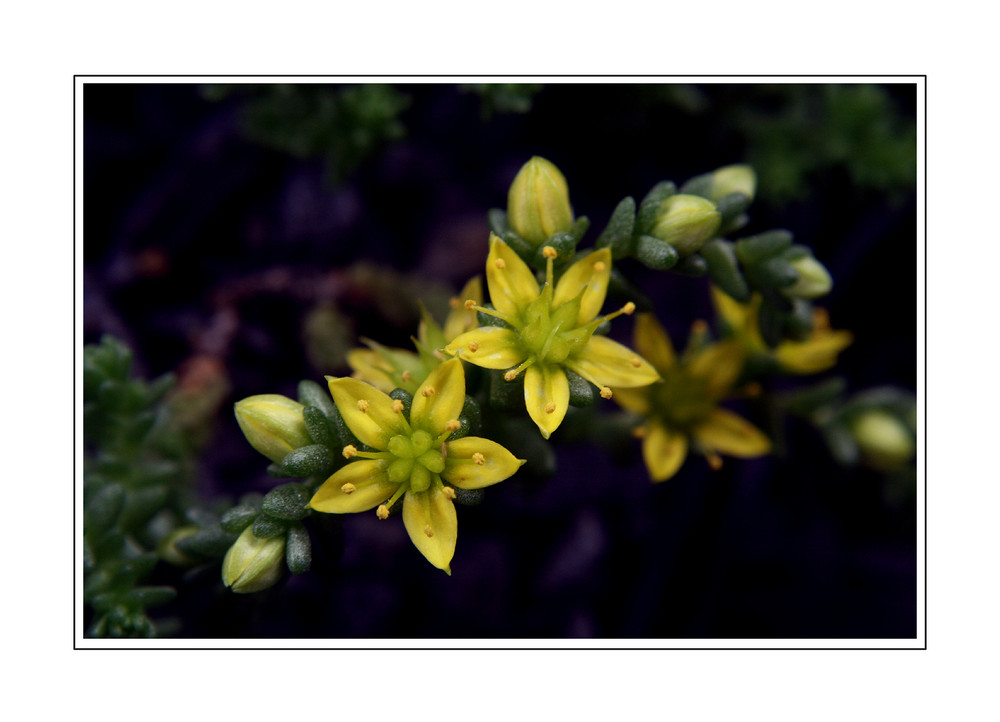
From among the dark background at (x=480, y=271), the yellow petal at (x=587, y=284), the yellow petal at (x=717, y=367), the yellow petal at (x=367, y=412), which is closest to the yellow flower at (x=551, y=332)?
the yellow petal at (x=587, y=284)

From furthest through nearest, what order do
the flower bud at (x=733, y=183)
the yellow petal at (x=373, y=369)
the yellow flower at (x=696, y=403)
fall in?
1. the yellow flower at (x=696, y=403)
2. the flower bud at (x=733, y=183)
3. the yellow petal at (x=373, y=369)

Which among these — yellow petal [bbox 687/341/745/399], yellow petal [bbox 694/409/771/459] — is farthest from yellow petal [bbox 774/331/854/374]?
yellow petal [bbox 694/409/771/459]

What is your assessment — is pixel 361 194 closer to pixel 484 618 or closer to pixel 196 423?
pixel 196 423

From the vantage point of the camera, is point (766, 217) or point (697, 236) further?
point (766, 217)

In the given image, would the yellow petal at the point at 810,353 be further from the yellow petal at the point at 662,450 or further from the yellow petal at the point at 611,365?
the yellow petal at the point at 611,365

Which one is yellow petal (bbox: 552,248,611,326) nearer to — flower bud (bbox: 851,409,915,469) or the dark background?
the dark background

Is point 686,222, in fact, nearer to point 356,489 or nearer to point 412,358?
point 412,358
